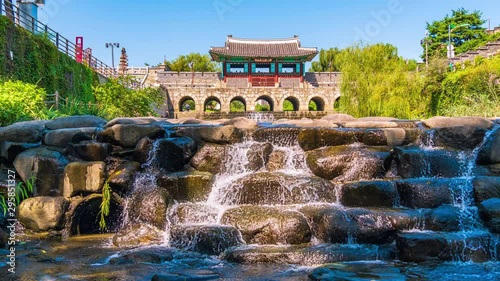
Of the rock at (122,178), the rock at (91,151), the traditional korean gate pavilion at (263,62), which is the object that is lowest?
the rock at (122,178)

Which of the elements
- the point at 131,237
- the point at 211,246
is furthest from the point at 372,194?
the point at 131,237

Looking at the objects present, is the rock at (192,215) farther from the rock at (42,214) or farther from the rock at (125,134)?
the rock at (125,134)

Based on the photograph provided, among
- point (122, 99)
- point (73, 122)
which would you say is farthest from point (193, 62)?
point (73, 122)

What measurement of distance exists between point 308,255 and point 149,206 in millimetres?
3006

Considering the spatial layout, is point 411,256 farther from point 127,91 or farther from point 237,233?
point 127,91

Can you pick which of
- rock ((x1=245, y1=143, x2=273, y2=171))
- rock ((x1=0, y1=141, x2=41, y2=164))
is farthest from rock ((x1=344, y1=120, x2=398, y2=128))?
rock ((x1=0, y1=141, x2=41, y2=164))

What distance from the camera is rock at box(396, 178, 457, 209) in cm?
737

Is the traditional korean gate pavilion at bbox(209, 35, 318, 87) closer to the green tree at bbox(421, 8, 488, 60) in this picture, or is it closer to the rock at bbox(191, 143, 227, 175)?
the green tree at bbox(421, 8, 488, 60)

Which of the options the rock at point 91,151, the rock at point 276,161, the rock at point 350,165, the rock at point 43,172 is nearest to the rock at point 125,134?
the rock at point 91,151

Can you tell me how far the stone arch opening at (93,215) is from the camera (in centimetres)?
778

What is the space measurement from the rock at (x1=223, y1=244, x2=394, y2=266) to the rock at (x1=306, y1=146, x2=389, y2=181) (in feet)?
7.82

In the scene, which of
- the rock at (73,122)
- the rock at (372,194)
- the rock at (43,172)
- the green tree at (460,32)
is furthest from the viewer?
the green tree at (460,32)

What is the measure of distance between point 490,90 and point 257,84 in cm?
2206

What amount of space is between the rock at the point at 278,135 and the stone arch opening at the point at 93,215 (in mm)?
3397
